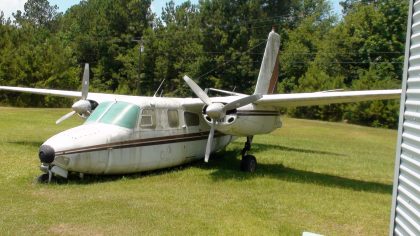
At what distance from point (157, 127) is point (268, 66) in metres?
4.61

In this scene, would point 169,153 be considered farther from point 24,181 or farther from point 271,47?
point 271,47

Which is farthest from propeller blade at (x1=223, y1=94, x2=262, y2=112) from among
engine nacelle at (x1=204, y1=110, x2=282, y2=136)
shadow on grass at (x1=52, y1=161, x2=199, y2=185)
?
shadow on grass at (x1=52, y1=161, x2=199, y2=185)

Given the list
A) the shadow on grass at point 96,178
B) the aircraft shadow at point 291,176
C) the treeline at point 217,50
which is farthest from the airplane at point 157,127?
the treeline at point 217,50

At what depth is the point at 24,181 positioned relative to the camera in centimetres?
1116

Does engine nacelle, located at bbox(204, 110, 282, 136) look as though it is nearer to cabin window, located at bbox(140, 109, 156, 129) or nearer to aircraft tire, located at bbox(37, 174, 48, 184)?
cabin window, located at bbox(140, 109, 156, 129)

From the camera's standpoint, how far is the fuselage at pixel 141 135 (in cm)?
1087

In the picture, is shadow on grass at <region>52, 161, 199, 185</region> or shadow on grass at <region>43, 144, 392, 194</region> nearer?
shadow on grass at <region>52, 161, 199, 185</region>

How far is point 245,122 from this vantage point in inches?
514

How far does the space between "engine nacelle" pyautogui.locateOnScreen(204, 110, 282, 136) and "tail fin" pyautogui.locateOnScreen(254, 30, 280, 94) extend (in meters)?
1.61

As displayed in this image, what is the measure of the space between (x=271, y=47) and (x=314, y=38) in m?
47.9

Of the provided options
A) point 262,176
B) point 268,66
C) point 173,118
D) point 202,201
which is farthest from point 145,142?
point 268,66

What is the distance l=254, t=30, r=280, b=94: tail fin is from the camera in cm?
1530

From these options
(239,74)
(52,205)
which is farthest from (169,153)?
(239,74)

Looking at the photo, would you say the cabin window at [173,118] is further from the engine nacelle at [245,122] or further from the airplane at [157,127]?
the engine nacelle at [245,122]
